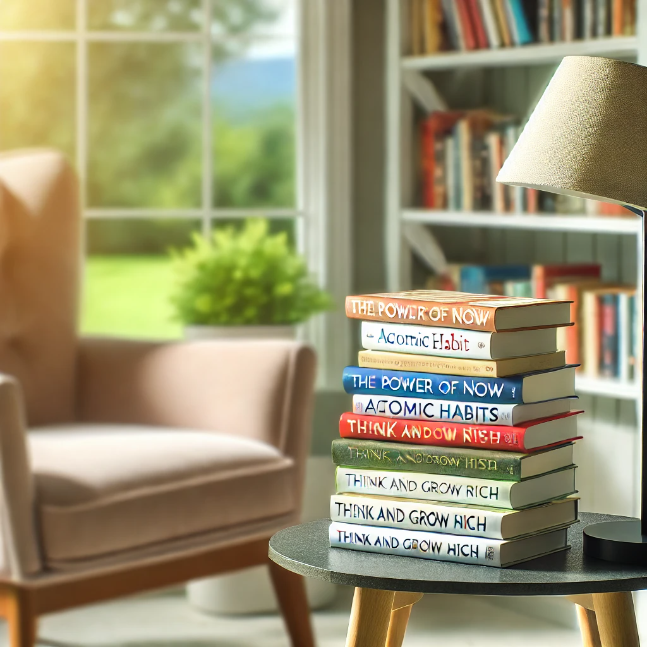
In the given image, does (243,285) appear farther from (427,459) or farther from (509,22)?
(427,459)

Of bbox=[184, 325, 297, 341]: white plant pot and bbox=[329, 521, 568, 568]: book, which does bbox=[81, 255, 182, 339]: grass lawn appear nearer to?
bbox=[184, 325, 297, 341]: white plant pot

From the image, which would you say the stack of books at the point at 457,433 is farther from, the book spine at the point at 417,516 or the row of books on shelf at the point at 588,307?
the row of books on shelf at the point at 588,307

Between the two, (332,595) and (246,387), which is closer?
(246,387)

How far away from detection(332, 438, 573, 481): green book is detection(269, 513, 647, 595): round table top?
0.10m

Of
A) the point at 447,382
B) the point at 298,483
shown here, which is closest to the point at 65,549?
the point at 298,483


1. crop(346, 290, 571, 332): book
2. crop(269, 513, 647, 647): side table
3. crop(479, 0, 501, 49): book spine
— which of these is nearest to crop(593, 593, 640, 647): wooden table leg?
crop(269, 513, 647, 647): side table

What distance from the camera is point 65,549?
6.98 ft

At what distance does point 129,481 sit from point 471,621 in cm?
106

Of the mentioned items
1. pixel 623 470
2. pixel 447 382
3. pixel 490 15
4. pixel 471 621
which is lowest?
pixel 471 621

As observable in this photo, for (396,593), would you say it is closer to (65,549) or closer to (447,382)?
(447,382)

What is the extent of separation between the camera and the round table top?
1.24 meters

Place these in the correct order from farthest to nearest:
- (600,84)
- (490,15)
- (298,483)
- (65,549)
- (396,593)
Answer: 1. (490,15)
2. (298,483)
3. (65,549)
4. (396,593)
5. (600,84)

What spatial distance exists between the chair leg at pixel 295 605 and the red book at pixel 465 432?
119cm

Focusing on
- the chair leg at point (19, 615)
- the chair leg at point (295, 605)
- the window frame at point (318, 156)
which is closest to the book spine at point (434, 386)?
the chair leg at point (19, 615)
